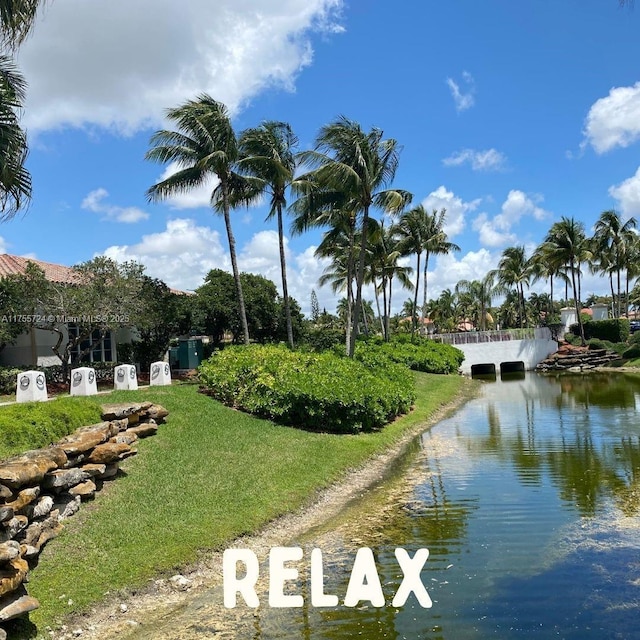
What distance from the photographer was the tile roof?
25.0 meters

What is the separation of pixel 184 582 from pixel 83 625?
1494 millimetres

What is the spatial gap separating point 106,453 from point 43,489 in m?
1.92

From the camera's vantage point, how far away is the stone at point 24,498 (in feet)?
23.9

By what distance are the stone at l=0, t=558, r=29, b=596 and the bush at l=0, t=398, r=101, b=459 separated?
3.18 metres

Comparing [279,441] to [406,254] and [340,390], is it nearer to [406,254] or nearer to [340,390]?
[340,390]

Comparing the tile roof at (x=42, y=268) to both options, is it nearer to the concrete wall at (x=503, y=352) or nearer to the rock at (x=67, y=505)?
the rock at (x=67, y=505)

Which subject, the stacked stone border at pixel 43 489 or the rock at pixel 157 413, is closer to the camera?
the stacked stone border at pixel 43 489

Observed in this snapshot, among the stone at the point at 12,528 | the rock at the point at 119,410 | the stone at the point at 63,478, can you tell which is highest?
the rock at the point at 119,410

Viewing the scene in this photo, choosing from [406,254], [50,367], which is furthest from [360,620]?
[406,254]

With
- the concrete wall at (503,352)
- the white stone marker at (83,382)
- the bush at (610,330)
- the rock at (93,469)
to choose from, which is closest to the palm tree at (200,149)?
the white stone marker at (83,382)

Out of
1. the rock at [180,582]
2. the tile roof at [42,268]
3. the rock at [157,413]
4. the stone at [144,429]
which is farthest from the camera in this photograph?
the tile roof at [42,268]

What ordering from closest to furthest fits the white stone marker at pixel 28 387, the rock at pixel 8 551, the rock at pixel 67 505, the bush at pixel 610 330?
the rock at pixel 8 551
the rock at pixel 67 505
the white stone marker at pixel 28 387
the bush at pixel 610 330

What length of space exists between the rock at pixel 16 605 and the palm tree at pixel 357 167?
2164 cm

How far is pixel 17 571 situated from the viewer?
21.0 ft
